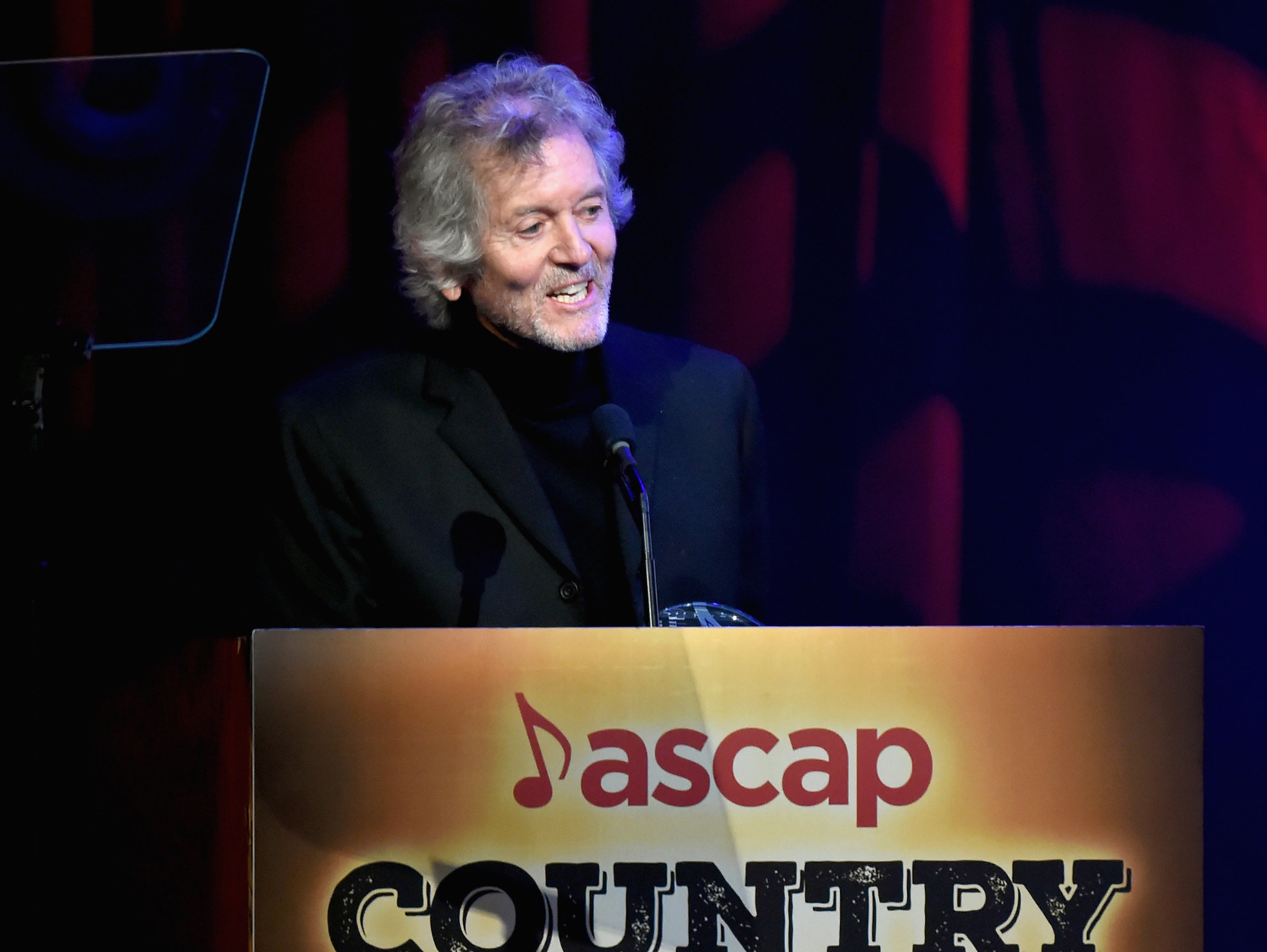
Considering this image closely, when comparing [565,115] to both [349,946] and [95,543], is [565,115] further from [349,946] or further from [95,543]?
[349,946]

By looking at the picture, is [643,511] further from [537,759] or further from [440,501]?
[440,501]

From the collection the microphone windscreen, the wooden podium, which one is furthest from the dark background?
the wooden podium

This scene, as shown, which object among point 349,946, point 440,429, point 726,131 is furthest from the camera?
point 726,131

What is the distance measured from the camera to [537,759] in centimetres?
95

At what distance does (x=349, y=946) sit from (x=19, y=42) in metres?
1.87

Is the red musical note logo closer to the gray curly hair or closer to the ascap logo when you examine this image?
the ascap logo

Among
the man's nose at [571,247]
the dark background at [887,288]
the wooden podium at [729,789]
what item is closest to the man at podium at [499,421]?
the man's nose at [571,247]

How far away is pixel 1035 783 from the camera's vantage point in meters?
0.96

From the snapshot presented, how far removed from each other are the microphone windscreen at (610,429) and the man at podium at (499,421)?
41 centimetres

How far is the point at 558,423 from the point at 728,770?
961 millimetres

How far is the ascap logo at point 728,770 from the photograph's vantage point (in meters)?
0.95

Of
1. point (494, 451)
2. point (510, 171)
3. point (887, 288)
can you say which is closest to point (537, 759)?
point (494, 451)

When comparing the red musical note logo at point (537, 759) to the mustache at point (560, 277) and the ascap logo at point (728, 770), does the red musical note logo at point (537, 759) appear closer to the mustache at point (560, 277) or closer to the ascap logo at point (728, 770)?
the ascap logo at point (728, 770)

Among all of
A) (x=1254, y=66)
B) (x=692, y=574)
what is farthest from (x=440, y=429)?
(x=1254, y=66)
